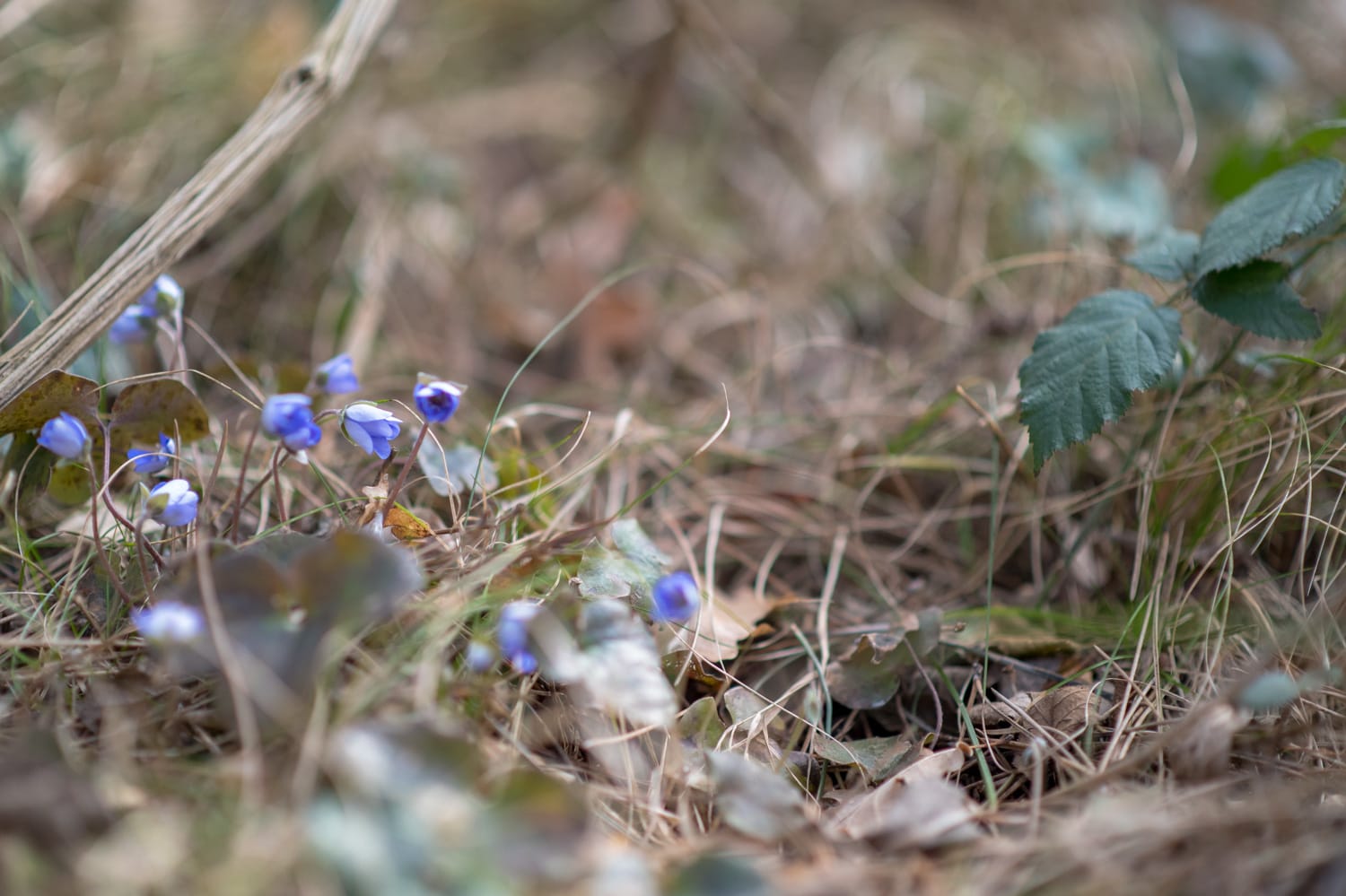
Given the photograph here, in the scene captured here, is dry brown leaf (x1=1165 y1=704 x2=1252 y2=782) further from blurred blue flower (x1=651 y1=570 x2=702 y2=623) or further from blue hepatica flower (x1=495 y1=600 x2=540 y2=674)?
blue hepatica flower (x1=495 y1=600 x2=540 y2=674)

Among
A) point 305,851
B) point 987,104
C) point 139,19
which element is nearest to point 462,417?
point 305,851

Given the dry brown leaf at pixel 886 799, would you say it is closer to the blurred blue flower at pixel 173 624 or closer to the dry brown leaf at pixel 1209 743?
the dry brown leaf at pixel 1209 743

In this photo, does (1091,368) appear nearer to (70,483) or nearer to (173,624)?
(173,624)

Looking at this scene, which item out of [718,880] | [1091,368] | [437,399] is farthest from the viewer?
[1091,368]

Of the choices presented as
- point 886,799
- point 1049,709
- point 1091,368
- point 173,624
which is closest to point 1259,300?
point 1091,368

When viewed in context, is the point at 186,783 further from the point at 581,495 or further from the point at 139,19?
the point at 139,19

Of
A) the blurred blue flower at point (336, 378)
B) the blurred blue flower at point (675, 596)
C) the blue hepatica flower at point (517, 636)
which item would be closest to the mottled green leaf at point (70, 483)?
the blurred blue flower at point (336, 378)
